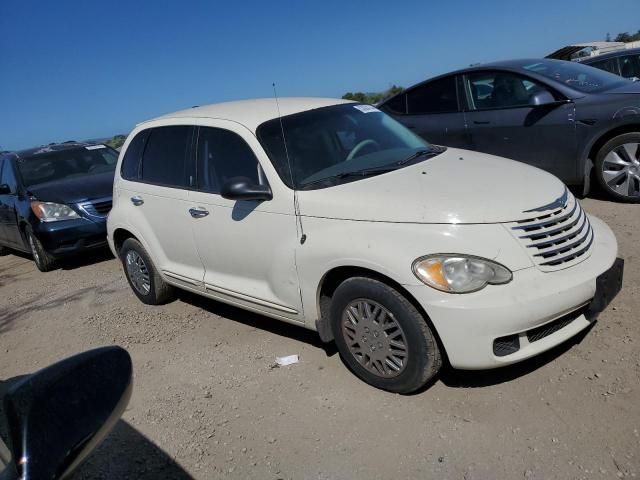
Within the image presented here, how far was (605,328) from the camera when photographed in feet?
11.6

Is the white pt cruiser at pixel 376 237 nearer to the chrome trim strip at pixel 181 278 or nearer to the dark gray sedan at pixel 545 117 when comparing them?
the chrome trim strip at pixel 181 278

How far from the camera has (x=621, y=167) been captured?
5676 mm

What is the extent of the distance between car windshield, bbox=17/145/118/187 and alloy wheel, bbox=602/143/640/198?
6.91 m

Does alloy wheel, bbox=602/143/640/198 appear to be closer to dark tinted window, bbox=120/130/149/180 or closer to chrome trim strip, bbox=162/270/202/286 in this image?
chrome trim strip, bbox=162/270/202/286

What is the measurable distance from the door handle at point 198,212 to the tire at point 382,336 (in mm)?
1331

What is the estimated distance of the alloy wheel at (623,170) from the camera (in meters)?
5.59

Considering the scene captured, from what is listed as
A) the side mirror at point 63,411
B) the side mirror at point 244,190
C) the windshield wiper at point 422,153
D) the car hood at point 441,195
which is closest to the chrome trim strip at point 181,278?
the side mirror at point 244,190

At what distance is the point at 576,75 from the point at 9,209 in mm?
8018

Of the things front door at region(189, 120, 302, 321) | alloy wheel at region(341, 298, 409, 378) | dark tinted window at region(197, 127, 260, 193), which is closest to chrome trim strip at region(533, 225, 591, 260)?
alloy wheel at region(341, 298, 409, 378)

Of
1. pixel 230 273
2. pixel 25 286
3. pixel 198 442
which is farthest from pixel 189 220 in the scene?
pixel 25 286

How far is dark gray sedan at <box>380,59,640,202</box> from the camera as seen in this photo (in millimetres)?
5652

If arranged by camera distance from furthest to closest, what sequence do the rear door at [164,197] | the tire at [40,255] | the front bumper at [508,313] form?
the tire at [40,255] < the rear door at [164,197] < the front bumper at [508,313]

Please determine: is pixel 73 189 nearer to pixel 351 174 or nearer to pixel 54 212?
pixel 54 212

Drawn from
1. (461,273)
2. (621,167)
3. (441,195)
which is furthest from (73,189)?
(621,167)
